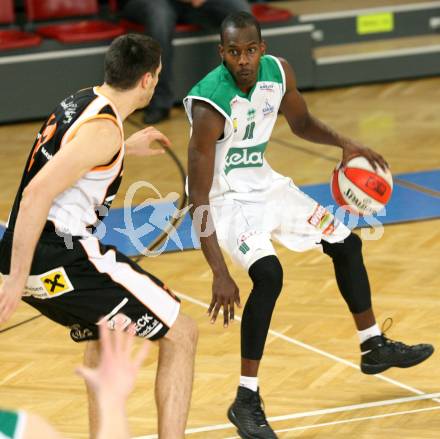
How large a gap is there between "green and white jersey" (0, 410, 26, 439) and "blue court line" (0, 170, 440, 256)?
4.30 m

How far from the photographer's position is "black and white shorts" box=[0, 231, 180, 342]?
3793 millimetres

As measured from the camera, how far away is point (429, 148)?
843cm

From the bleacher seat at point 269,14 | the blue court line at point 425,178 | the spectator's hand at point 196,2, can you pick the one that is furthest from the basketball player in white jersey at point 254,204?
the bleacher seat at point 269,14

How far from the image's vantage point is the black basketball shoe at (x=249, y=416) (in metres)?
4.33

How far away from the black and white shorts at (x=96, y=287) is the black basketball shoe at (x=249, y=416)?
663 millimetres

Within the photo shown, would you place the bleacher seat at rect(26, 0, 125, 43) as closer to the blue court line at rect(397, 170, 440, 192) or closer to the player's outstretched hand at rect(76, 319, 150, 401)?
the blue court line at rect(397, 170, 440, 192)

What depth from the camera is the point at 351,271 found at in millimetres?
4668

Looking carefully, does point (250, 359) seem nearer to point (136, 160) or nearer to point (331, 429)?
point (331, 429)

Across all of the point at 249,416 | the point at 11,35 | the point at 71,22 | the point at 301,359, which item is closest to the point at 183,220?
the point at 301,359

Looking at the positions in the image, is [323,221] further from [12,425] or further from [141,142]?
[12,425]

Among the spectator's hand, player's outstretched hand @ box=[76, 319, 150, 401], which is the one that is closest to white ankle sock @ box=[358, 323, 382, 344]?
player's outstretched hand @ box=[76, 319, 150, 401]

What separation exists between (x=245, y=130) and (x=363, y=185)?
23.5 inches

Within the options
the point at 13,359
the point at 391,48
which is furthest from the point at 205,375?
the point at 391,48

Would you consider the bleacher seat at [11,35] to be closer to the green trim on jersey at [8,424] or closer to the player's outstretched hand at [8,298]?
the player's outstretched hand at [8,298]
